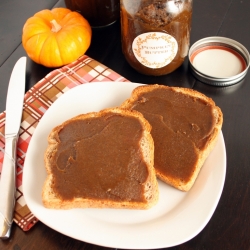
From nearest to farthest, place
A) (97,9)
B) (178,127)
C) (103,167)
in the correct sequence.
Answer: (103,167)
(178,127)
(97,9)

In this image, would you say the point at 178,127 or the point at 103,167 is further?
the point at 178,127

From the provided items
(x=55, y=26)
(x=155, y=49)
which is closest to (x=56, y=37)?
(x=55, y=26)

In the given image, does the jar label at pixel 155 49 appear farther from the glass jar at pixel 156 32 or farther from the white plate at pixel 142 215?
the white plate at pixel 142 215

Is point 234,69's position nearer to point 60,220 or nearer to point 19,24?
point 60,220

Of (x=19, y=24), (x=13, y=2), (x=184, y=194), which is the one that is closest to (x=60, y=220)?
(x=184, y=194)

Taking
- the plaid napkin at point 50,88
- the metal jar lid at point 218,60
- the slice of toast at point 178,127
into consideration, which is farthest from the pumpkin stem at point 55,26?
the metal jar lid at point 218,60

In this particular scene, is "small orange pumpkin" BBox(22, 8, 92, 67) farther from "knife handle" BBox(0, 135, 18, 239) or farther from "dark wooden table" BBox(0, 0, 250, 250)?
"knife handle" BBox(0, 135, 18, 239)

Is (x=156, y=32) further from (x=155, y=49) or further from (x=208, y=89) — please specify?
(x=208, y=89)
